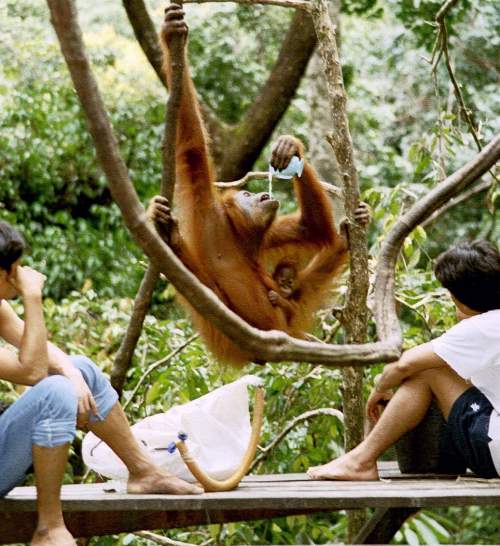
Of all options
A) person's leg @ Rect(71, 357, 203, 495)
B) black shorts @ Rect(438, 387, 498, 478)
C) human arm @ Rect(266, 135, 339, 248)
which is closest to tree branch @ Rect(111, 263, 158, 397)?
person's leg @ Rect(71, 357, 203, 495)

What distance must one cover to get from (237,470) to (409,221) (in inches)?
33.9

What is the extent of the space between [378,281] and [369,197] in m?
2.07

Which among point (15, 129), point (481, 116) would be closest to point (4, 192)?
point (15, 129)

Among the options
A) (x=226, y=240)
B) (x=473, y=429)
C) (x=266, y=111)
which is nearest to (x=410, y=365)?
(x=473, y=429)

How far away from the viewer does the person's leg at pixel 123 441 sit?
9.51 feet

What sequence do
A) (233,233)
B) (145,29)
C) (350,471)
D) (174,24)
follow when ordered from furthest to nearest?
(145,29) → (233,233) → (350,471) → (174,24)

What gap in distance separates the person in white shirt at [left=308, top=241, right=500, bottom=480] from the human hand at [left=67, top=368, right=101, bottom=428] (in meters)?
0.84

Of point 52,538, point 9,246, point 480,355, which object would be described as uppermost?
point 9,246

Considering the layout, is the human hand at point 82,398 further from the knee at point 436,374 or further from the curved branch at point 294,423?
the curved branch at point 294,423

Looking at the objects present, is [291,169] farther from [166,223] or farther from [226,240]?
[166,223]

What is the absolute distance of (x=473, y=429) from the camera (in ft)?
10.3

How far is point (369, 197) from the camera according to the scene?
5148 millimetres

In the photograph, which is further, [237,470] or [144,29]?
[144,29]

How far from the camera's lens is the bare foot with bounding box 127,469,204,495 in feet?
9.51
